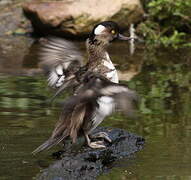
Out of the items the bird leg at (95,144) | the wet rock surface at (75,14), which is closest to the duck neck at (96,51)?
the bird leg at (95,144)

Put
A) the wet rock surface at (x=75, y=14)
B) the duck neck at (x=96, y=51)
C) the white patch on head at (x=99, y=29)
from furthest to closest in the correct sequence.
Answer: the wet rock surface at (x=75, y=14) → the white patch on head at (x=99, y=29) → the duck neck at (x=96, y=51)

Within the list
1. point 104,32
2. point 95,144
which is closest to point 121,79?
point 104,32

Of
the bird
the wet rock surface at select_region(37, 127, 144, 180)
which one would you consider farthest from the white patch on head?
the wet rock surface at select_region(37, 127, 144, 180)

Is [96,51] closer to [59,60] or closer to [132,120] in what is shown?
[59,60]

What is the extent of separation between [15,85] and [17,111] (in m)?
1.63

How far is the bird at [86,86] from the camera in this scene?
21.0 feet

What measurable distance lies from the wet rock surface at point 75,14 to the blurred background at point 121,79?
0.07 ft

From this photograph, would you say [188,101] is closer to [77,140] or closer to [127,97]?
[77,140]

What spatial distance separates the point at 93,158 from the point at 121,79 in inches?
186

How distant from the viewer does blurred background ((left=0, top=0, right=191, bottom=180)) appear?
7.08 m

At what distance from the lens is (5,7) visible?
1780 centimetres

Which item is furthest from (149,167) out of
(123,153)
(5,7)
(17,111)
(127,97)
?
(5,7)

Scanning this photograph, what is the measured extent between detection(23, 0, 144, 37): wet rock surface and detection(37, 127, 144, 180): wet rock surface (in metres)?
7.86

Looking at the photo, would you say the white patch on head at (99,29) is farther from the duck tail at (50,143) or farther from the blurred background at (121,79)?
the duck tail at (50,143)
